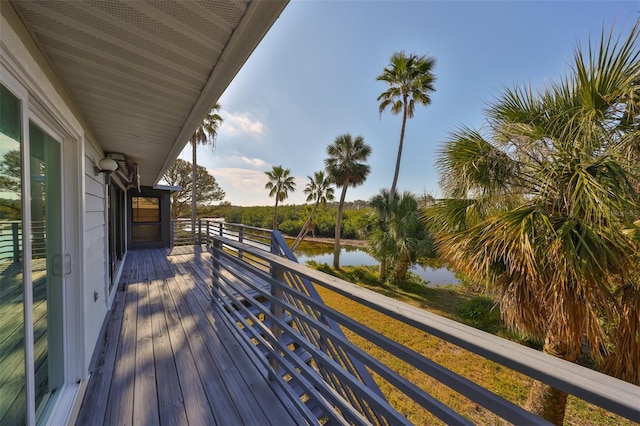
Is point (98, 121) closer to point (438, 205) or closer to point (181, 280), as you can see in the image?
point (181, 280)

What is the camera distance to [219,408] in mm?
1457

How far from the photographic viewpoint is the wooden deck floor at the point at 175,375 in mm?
1410

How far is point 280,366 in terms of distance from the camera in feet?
5.45

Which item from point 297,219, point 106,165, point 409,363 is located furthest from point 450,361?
point 297,219

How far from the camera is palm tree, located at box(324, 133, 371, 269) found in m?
11.6

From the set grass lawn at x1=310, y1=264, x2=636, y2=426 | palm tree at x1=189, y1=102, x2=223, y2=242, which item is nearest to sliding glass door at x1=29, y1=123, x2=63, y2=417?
grass lawn at x1=310, y1=264, x2=636, y2=426

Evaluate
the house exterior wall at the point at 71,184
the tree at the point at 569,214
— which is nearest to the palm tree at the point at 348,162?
the tree at the point at 569,214

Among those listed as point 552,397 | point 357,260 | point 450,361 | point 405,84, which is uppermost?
point 405,84

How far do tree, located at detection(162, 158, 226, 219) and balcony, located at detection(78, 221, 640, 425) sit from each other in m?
11.9

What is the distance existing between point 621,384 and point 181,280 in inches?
188

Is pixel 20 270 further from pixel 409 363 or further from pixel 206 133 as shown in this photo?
pixel 206 133

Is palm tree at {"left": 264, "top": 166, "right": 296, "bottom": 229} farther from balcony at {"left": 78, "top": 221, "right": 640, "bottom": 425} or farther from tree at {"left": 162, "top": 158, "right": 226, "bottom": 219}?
balcony at {"left": 78, "top": 221, "right": 640, "bottom": 425}

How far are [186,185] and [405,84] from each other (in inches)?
486

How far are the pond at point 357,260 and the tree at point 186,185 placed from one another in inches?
271
